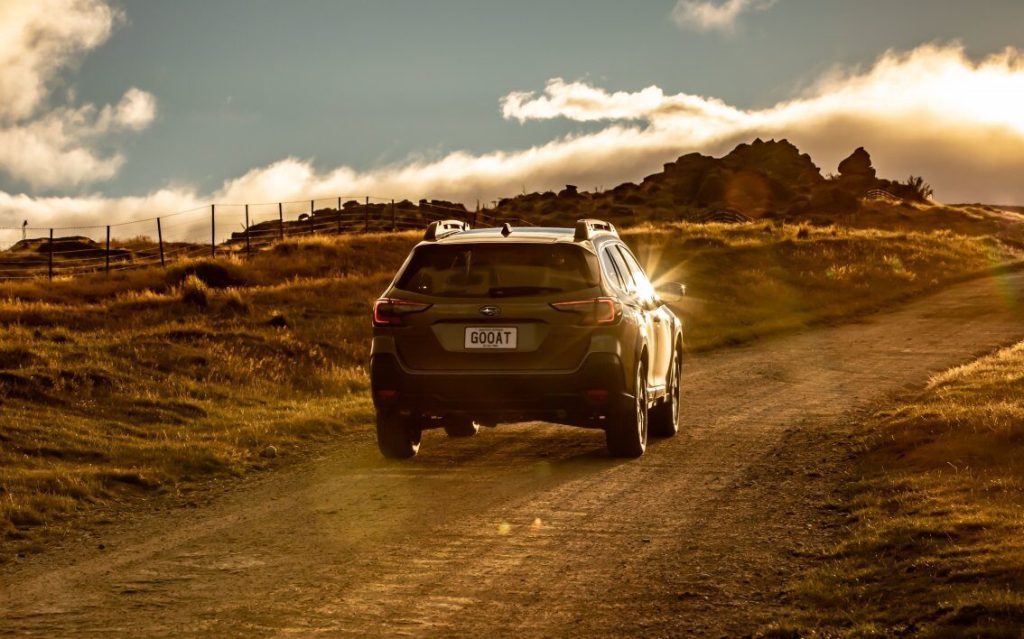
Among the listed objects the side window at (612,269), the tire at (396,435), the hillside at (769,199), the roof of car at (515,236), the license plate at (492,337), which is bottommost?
the tire at (396,435)

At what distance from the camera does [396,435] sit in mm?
11758

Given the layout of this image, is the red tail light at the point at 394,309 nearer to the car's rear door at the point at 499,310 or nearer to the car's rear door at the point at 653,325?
the car's rear door at the point at 499,310

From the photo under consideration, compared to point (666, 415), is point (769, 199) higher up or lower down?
higher up

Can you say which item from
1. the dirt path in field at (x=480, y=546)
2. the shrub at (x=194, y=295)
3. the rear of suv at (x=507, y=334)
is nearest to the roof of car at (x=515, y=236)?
the rear of suv at (x=507, y=334)

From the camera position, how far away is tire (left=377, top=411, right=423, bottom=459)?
1162 cm

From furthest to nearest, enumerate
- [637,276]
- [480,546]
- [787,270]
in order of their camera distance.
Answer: [787,270] → [637,276] → [480,546]

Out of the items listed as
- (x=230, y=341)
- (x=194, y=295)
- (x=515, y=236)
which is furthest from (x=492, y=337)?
(x=194, y=295)

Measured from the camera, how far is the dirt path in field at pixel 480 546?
21.2 feet

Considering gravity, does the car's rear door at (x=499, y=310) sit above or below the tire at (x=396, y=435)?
above

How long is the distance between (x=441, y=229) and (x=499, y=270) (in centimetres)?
92

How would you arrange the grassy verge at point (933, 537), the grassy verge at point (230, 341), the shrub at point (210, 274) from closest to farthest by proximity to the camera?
the grassy verge at point (933, 537) → the grassy verge at point (230, 341) → the shrub at point (210, 274)

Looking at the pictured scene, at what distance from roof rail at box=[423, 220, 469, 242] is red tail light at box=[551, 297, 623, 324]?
125cm

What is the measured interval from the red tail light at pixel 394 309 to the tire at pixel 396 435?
959mm

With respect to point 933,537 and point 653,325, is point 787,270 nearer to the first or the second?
point 653,325
